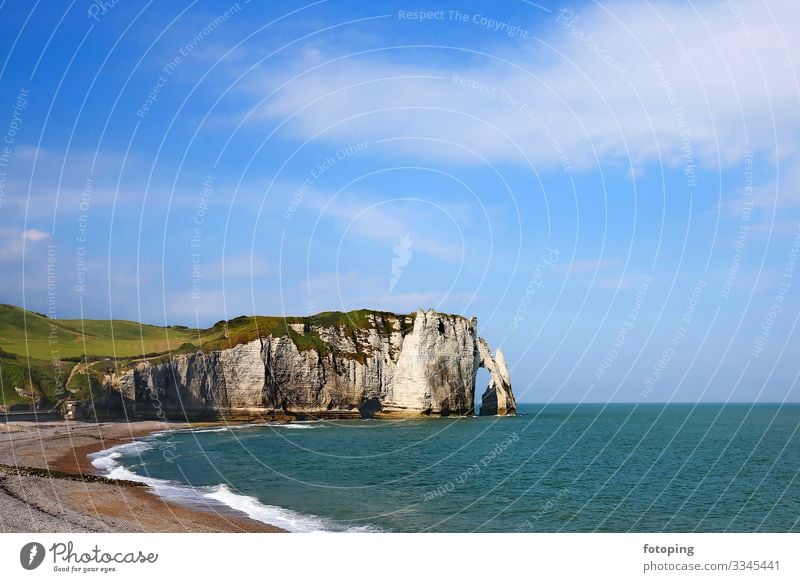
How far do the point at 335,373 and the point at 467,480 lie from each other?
56.4 metres

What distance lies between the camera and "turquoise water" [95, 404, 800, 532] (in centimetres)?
2741

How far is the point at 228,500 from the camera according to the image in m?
29.1

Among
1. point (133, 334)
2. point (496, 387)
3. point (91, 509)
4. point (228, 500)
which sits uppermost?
point (133, 334)

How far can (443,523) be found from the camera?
2612 centimetres

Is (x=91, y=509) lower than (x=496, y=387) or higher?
lower

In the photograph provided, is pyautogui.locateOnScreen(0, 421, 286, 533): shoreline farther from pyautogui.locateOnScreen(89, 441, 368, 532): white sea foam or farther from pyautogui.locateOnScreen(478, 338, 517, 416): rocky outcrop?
pyautogui.locateOnScreen(478, 338, 517, 416): rocky outcrop

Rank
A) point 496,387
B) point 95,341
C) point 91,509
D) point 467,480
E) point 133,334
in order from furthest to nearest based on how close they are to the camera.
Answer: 1. point 496,387
2. point 133,334
3. point 95,341
4. point 467,480
5. point 91,509

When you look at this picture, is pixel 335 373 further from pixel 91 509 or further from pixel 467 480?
pixel 91 509

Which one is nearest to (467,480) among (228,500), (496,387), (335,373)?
(228,500)

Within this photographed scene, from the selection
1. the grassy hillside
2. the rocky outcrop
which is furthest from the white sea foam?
the rocky outcrop

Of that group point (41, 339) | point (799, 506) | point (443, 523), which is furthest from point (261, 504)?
point (41, 339)

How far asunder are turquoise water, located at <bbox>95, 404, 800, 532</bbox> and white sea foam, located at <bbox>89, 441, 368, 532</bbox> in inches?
3.4

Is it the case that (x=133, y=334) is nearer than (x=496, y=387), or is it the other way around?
(x=133, y=334)
